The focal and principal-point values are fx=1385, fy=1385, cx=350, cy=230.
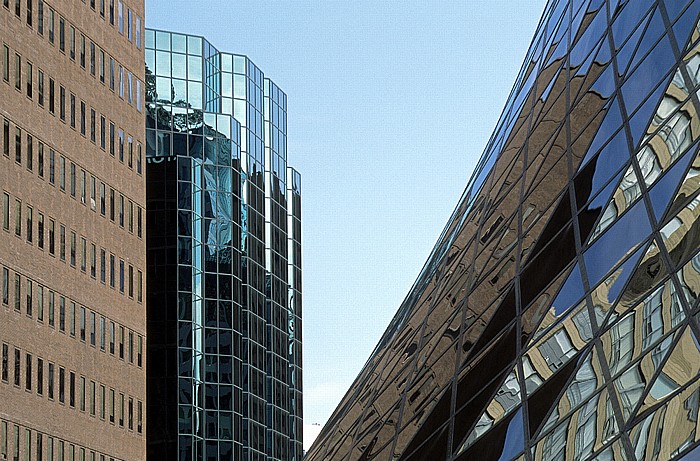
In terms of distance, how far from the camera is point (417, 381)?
2644cm

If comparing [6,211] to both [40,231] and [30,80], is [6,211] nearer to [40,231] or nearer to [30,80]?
[40,231]

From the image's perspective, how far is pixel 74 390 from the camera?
83.8 meters

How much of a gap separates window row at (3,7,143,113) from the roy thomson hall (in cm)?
15

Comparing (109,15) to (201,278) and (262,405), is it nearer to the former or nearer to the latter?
(201,278)

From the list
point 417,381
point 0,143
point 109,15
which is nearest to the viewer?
point 417,381

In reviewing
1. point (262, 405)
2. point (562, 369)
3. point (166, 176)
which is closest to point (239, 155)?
point (166, 176)

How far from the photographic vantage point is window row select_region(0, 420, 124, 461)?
74.7 meters

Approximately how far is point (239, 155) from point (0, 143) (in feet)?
123

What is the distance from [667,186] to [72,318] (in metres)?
69.1

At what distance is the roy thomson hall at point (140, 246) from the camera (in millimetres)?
79000

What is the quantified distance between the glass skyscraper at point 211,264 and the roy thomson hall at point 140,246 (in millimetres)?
153

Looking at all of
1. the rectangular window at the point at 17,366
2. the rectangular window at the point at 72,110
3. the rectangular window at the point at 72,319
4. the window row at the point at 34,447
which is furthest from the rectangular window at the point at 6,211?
the window row at the point at 34,447

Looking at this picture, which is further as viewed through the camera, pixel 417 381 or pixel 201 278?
pixel 201 278

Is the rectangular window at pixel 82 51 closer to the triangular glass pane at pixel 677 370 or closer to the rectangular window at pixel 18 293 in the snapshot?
the rectangular window at pixel 18 293
